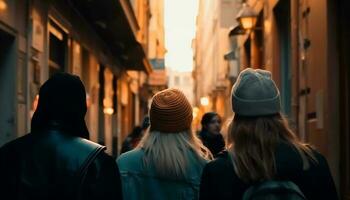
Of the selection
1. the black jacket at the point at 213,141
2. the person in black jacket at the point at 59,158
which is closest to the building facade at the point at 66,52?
the black jacket at the point at 213,141

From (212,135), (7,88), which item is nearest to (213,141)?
(212,135)

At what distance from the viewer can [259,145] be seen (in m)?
3.32

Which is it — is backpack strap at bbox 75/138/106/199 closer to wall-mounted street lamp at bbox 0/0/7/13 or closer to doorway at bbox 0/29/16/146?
wall-mounted street lamp at bbox 0/0/7/13

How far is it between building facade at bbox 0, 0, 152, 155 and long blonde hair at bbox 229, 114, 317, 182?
512 cm

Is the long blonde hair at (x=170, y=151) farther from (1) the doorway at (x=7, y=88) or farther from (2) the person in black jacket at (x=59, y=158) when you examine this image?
(1) the doorway at (x=7, y=88)

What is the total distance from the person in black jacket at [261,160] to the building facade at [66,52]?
16.7 ft

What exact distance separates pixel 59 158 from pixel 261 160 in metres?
0.98

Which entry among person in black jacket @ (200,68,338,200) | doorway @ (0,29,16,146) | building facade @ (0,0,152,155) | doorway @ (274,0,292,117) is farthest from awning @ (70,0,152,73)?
person in black jacket @ (200,68,338,200)

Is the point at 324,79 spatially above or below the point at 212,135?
above

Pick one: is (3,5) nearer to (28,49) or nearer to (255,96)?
(28,49)

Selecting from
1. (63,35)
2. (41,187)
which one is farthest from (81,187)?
(63,35)

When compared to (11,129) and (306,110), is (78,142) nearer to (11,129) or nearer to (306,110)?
(11,129)

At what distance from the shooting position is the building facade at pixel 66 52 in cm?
870

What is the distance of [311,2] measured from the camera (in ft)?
31.0
